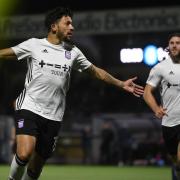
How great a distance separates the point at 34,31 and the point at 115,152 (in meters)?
5.41

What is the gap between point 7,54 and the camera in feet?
25.5

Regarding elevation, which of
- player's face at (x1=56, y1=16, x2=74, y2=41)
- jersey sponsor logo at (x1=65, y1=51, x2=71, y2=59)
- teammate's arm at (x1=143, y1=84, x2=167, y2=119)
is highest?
player's face at (x1=56, y1=16, x2=74, y2=41)

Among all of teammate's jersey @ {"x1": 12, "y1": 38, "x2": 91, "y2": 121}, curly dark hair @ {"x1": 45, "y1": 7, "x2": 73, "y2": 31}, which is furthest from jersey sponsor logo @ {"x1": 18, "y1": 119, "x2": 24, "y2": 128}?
curly dark hair @ {"x1": 45, "y1": 7, "x2": 73, "y2": 31}

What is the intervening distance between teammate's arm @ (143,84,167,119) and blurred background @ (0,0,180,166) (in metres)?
10.6

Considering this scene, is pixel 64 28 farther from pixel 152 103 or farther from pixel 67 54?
pixel 152 103

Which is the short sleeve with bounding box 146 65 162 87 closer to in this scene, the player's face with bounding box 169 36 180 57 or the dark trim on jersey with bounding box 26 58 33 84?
the player's face with bounding box 169 36 180 57

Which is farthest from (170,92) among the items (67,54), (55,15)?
(55,15)

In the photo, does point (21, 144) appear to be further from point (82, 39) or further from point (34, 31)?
point (82, 39)

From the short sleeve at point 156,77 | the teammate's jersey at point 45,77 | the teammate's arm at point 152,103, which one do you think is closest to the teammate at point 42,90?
the teammate's jersey at point 45,77

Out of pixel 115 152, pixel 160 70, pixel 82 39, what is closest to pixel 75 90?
pixel 82 39

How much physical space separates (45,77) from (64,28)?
72 centimetres

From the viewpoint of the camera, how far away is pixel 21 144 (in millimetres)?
7465

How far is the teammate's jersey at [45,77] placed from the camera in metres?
7.74

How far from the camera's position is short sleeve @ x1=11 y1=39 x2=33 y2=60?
780 centimetres
